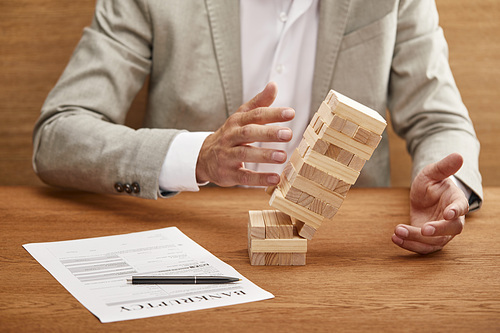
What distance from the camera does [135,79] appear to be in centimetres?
166

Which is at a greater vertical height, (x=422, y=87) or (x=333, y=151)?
(x=333, y=151)

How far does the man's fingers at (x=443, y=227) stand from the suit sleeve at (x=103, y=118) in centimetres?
59

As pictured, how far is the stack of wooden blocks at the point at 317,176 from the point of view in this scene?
3.11 ft

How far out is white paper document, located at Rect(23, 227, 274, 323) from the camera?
847mm

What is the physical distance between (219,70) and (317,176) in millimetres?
745

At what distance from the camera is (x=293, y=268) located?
3.33 feet

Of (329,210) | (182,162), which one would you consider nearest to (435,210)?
(329,210)

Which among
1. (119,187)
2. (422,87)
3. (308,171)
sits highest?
(308,171)

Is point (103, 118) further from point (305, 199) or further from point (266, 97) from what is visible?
point (305, 199)

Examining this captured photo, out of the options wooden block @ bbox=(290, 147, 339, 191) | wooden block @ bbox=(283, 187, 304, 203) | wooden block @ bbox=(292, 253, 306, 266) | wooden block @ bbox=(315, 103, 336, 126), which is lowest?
wooden block @ bbox=(292, 253, 306, 266)

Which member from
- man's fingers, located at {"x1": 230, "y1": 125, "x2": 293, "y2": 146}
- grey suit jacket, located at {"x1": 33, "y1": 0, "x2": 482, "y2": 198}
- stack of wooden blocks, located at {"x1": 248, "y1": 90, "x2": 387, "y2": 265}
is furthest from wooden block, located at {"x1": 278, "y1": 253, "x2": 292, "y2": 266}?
grey suit jacket, located at {"x1": 33, "y1": 0, "x2": 482, "y2": 198}

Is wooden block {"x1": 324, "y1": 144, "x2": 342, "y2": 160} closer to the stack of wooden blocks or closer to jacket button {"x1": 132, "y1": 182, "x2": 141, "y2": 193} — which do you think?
the stack of wooden blocks

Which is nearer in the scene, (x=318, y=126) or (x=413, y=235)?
(x=318, y=126)

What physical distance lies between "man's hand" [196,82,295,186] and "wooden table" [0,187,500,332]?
0.38 ft
